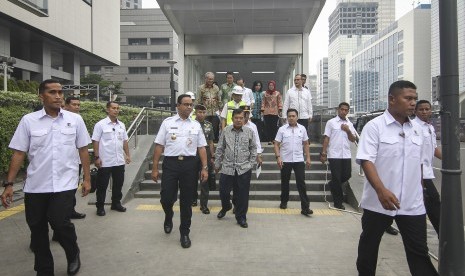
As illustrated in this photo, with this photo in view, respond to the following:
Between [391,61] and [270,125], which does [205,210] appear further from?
[391,61]

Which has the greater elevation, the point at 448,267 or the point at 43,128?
the point at 43,128

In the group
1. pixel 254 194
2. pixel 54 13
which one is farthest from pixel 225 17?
pixel 54 13

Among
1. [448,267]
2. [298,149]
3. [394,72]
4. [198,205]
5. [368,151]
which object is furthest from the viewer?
[394,72]

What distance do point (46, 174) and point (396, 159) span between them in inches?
122

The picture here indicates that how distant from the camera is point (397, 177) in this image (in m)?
3.04

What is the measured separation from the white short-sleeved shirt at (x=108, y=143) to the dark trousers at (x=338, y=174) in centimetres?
361

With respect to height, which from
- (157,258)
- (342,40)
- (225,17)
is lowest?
(157,258)

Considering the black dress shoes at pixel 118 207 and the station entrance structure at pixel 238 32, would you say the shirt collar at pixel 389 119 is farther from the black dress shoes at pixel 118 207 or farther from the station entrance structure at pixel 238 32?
the station entrance structure at pixel 238 32

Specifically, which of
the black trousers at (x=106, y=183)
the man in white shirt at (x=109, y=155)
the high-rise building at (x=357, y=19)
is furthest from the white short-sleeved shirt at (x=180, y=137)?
the high-rise building at (x=357, y=19)

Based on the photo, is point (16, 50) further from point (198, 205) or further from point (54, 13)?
point (198, 205)

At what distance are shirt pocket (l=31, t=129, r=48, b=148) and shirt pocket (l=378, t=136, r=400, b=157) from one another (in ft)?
9.88

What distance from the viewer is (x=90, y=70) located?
2854 inches

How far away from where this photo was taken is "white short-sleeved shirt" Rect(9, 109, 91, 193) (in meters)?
3.59

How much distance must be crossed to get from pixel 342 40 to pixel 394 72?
24.1 m
